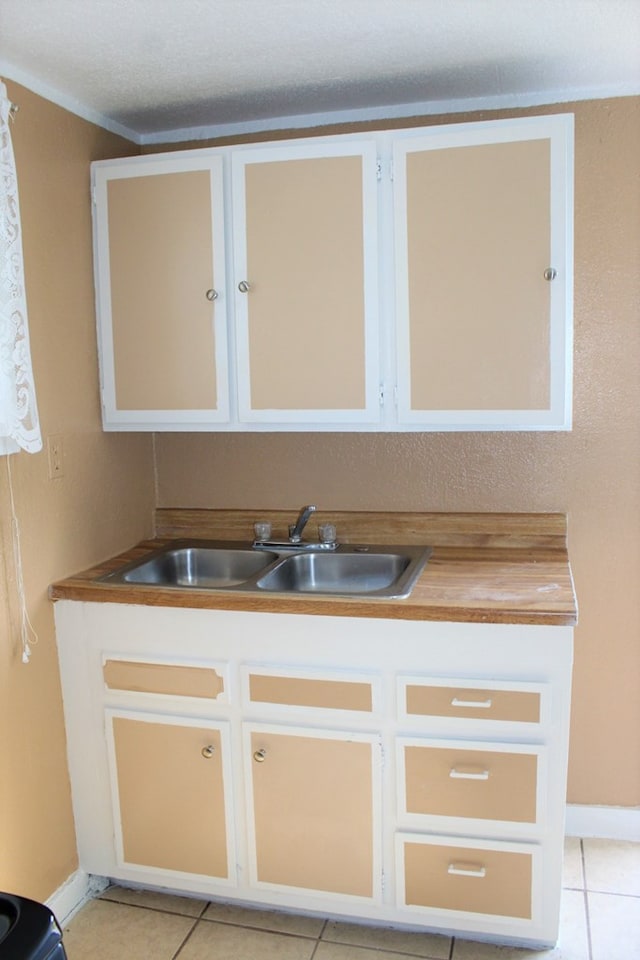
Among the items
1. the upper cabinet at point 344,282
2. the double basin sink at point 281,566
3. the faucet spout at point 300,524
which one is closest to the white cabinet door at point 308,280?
the upper cabinet at point 344,282

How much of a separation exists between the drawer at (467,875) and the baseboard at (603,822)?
62 centimetres

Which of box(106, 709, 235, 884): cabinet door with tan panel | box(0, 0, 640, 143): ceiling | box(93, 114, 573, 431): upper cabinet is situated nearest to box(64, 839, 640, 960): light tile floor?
box(106, 709, 235, 884): cabinet door with tan panel

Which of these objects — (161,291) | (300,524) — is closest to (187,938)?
(300,524)

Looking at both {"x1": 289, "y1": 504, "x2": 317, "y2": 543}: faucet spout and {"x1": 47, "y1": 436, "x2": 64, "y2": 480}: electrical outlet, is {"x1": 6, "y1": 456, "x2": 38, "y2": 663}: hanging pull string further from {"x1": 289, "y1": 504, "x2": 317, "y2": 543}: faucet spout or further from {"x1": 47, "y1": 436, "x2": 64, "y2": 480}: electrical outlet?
{"x1": 289, "y1": 504, "x2": 317, "y2": 543}: faucet spout

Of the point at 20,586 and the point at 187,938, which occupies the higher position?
the point at 20,586

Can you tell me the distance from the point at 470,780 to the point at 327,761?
35 centimetres

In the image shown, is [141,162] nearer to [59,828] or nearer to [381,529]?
[381,529]

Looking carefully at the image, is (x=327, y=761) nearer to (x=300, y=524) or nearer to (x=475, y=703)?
(x=475, y=703)

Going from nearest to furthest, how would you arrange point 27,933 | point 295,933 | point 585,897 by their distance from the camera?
1. point 27,933
2. point 295,933
3. point 585,897

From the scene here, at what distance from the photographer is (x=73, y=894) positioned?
7.22 feet

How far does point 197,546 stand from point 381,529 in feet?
1.94

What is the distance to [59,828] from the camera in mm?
2162

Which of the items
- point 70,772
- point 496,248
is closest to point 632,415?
point 496,248

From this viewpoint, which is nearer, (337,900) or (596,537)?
(337,900)
